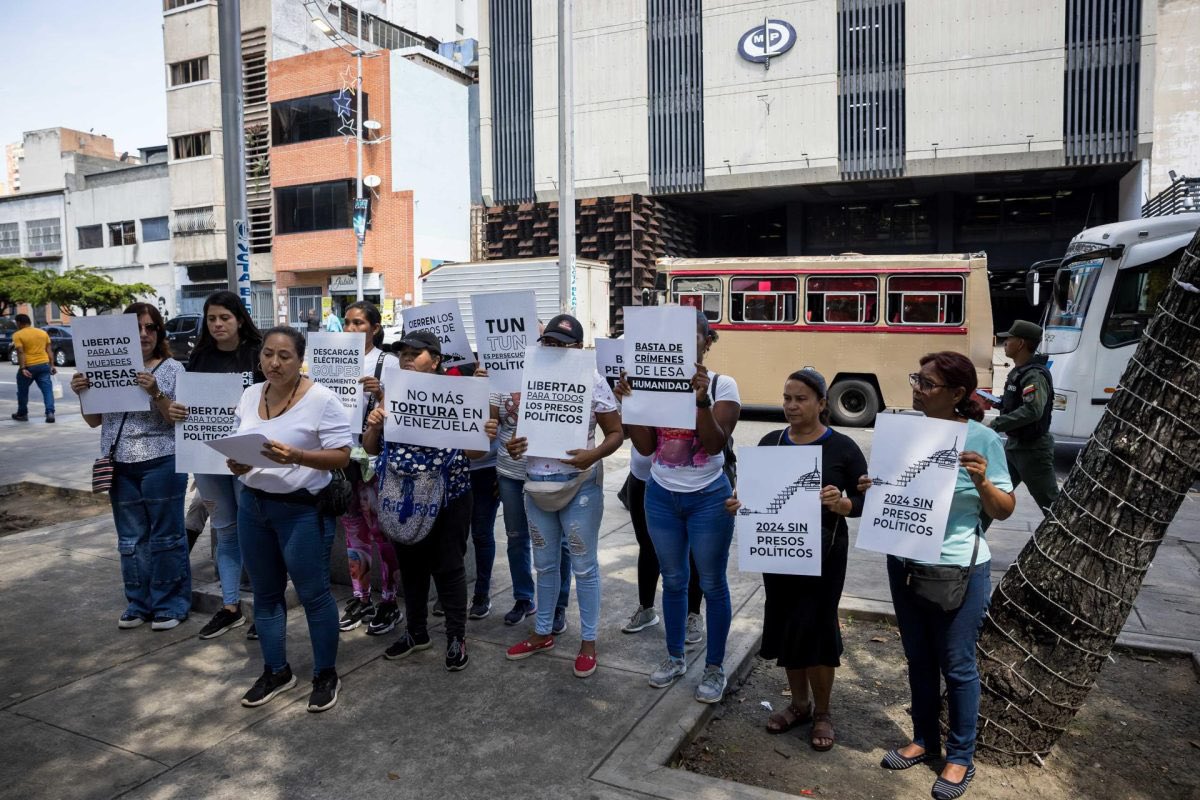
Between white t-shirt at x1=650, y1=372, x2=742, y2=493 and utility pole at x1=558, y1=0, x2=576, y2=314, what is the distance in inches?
489

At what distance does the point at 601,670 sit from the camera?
4.61 m

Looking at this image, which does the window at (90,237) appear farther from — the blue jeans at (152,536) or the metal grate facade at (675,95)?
the blue jeans at (152,536)

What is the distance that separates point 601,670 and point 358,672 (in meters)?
1.37

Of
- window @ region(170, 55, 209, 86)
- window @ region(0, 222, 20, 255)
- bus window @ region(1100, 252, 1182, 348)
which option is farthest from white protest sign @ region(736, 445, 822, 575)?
window @ region(0, 222, 20, 255)

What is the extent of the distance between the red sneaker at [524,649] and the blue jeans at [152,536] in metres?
2.28

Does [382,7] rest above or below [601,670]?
above

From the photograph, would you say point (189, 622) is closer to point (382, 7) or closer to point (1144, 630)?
point (1144, 630)

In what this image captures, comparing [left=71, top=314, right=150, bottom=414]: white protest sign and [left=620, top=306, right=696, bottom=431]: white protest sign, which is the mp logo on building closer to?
[left=620, top=306, right=696, bottom=431]: white protest sign

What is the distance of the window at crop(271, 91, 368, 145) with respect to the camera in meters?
32.9

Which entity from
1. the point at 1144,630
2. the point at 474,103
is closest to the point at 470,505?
the point at 1144,630

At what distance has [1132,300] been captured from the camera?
1051 cm

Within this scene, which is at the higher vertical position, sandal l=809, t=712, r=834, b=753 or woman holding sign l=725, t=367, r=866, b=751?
woman holding sign l=725, t=367, r=866, b=751

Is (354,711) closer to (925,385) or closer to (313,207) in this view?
(925,385)

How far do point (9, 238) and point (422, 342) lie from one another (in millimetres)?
59029
